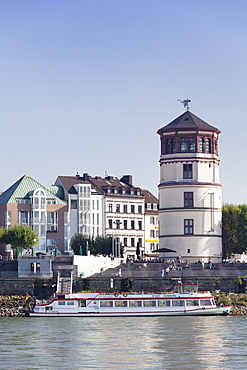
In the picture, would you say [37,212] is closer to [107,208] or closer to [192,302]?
[107,208]

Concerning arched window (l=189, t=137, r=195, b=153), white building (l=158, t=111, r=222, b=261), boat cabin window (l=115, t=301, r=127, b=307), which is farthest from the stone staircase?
arched window (l=189, t=137, r=195, b=153)

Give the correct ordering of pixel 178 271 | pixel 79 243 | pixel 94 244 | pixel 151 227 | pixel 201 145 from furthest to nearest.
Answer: pixel 151 227 < pixel 79 243 < pixel 94 244 < pixel 201 145 < pixel 178 271

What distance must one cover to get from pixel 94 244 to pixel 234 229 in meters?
18.1

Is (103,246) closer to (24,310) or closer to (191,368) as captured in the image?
(24,310)

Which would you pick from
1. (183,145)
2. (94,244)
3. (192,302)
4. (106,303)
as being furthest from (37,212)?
(192,302)

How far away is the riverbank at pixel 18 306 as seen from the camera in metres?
→ 88.8

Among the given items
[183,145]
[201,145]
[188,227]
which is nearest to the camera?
[188,227]

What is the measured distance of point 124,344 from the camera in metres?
60.6

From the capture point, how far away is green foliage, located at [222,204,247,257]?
420 ft

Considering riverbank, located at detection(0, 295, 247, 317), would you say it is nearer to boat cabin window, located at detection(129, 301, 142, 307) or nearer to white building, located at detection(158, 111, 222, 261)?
boat cabin window, located at detection(129, 301, 142, 307)

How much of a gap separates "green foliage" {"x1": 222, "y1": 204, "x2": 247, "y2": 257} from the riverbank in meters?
37.5

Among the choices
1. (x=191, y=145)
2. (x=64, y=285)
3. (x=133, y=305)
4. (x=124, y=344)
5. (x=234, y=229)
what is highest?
(x=191, y=145)

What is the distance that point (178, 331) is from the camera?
68500 millimetres

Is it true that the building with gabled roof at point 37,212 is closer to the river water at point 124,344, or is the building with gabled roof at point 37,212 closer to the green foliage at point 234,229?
the green foliage at point 234,229
